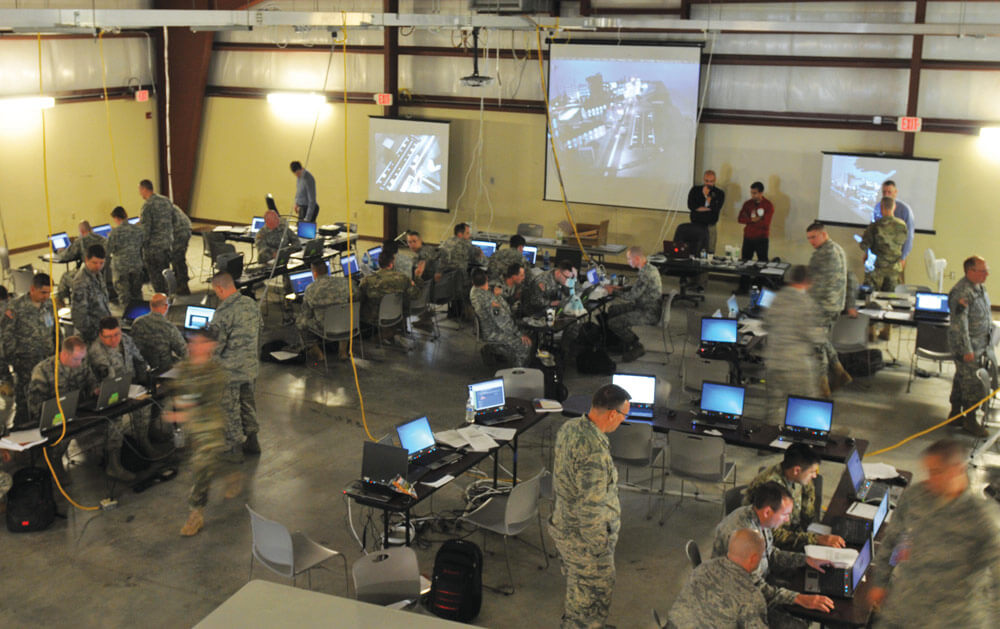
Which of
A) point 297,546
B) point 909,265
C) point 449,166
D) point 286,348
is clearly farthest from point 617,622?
point 449,166

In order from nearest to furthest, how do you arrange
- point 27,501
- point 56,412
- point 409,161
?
1. point 27,501
2. point 56,412
3. point 409,161

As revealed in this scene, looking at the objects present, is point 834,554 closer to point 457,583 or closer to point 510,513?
point 510,513

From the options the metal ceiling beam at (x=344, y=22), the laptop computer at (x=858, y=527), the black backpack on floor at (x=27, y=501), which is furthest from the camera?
the metal ceiling beam at (x=344, y=22)

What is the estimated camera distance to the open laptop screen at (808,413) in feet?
24.4

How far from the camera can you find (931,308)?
10648 millimetres

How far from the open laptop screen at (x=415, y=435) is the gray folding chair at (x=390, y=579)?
4.78 feet

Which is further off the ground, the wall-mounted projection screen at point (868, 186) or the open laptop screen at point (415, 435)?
the wall-mounted projection screen at point (868, 186)

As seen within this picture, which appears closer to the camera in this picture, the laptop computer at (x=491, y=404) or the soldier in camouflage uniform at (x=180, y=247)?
the laptop computer at (x=491, y=404)

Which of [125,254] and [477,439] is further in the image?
[125,254]

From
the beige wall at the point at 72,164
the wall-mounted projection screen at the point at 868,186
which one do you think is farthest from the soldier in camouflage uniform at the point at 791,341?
the beige wall at the point at 72,164

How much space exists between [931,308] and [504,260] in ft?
15.7

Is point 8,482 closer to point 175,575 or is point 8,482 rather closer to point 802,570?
point 175,575

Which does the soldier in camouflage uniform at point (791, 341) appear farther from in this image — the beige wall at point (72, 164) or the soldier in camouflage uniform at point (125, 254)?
the beige wall at point (72, 164)

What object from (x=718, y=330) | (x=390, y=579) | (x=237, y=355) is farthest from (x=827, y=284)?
(x=390, y=579)
